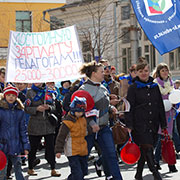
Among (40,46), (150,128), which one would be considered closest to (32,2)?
(40,46)

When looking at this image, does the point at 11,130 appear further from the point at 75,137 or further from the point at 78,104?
the point at 78,104

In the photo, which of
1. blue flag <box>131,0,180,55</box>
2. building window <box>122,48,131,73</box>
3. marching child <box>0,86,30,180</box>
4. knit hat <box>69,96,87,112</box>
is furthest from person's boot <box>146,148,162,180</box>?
building window <box>122,48,131,73</box>

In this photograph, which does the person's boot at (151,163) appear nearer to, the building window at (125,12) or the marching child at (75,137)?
the marching child at (75,137)

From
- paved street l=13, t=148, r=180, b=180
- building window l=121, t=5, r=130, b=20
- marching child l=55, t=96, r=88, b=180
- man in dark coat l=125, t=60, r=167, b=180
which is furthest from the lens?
building window l=121, t=5, r=130, b=20

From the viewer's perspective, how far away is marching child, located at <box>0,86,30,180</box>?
303 inches

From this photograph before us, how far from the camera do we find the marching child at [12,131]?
770cm

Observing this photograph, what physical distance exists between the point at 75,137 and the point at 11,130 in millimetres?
Answer: 1033

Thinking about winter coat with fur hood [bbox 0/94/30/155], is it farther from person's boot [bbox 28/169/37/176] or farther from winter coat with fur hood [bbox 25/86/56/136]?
person's boot [bbox 28/169/37/176]

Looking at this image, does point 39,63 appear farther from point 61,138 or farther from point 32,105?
point 61,138

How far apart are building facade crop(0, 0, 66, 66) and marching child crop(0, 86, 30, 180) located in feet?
90.0

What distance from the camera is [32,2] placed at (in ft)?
117

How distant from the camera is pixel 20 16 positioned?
3578 cm

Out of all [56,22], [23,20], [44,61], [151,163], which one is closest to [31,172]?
[44,61]

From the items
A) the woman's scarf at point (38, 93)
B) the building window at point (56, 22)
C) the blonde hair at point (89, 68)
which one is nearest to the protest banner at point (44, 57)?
the woman's scarf at point (38, 93)
